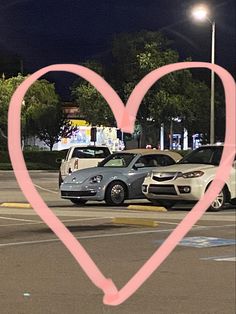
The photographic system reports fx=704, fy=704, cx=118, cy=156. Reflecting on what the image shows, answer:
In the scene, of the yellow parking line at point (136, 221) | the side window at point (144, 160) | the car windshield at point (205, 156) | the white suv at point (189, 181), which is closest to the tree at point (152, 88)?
the side window at point (144, 160)

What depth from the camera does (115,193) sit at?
16938 mm

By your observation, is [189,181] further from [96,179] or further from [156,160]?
[156,160]

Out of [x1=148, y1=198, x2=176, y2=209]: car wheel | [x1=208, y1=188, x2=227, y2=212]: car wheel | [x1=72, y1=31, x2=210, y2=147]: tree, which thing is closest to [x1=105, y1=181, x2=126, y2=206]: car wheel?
[x1=148, y1=198, x2=176, y2=209]: car wheel

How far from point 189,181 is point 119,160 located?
3383mm

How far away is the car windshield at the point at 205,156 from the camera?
601 inches

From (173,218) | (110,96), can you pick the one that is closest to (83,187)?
(173,218)

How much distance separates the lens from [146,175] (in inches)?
670

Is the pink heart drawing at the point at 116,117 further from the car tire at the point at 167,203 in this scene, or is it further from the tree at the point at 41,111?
the tree at the point at 41,111

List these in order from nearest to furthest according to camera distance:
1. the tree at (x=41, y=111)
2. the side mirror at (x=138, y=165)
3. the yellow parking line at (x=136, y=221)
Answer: the yellow parking line at (x=136, y=221) → the side mirror at (x=138, y=165) → the tree at (x=41, y=111)

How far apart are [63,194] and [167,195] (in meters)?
3.05

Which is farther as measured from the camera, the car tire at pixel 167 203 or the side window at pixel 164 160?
the side window at pixel 164 160

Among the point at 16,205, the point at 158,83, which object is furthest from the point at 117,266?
the point at 158,83

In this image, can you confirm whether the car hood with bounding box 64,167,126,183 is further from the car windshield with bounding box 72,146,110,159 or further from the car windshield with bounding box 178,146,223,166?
the car windshield with bounding box 72,146,110,159

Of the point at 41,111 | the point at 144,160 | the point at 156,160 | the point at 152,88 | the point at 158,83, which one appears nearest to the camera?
the point at 144,160
